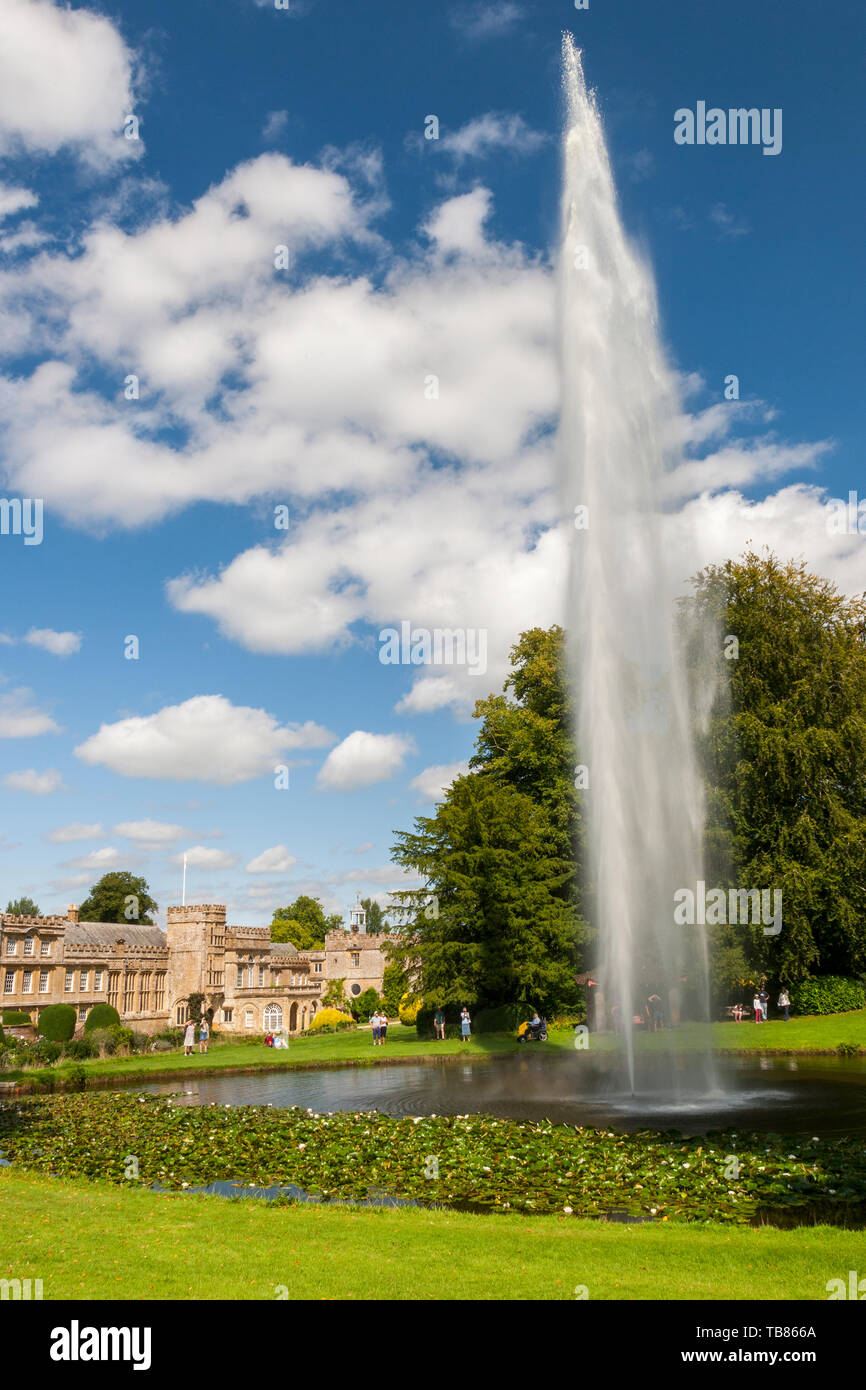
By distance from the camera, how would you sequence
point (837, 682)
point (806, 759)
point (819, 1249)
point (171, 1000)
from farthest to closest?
1. point (171, 1000)
2. point (837, 682)
3. point (806, 759)
4. point (819, 1249)

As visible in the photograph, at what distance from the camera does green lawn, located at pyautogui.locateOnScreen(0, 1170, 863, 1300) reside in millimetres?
8656

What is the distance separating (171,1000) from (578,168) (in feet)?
212

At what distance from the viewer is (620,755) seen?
25578 mm

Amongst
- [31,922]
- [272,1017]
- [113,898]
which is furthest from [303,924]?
[31,922]

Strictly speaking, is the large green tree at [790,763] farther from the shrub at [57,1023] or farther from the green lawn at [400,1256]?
the shrub at [57,1023]

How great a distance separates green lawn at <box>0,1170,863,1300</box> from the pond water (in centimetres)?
742

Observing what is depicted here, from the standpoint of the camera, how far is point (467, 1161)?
15.2 meters

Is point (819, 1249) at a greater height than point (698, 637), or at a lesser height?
lesser

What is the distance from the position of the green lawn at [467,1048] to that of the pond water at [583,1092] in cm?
105

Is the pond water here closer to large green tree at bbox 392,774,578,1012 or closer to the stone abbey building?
large green tree at bbox 392,774,578,1012

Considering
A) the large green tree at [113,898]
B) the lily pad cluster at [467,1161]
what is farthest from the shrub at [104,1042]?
the large green tree at [113,898]

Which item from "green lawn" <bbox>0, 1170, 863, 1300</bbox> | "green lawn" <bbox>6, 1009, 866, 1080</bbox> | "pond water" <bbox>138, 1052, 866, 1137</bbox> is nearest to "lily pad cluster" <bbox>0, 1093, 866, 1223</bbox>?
"green lawn" <bbox>0, 1170, 863, 1300</bbox>
